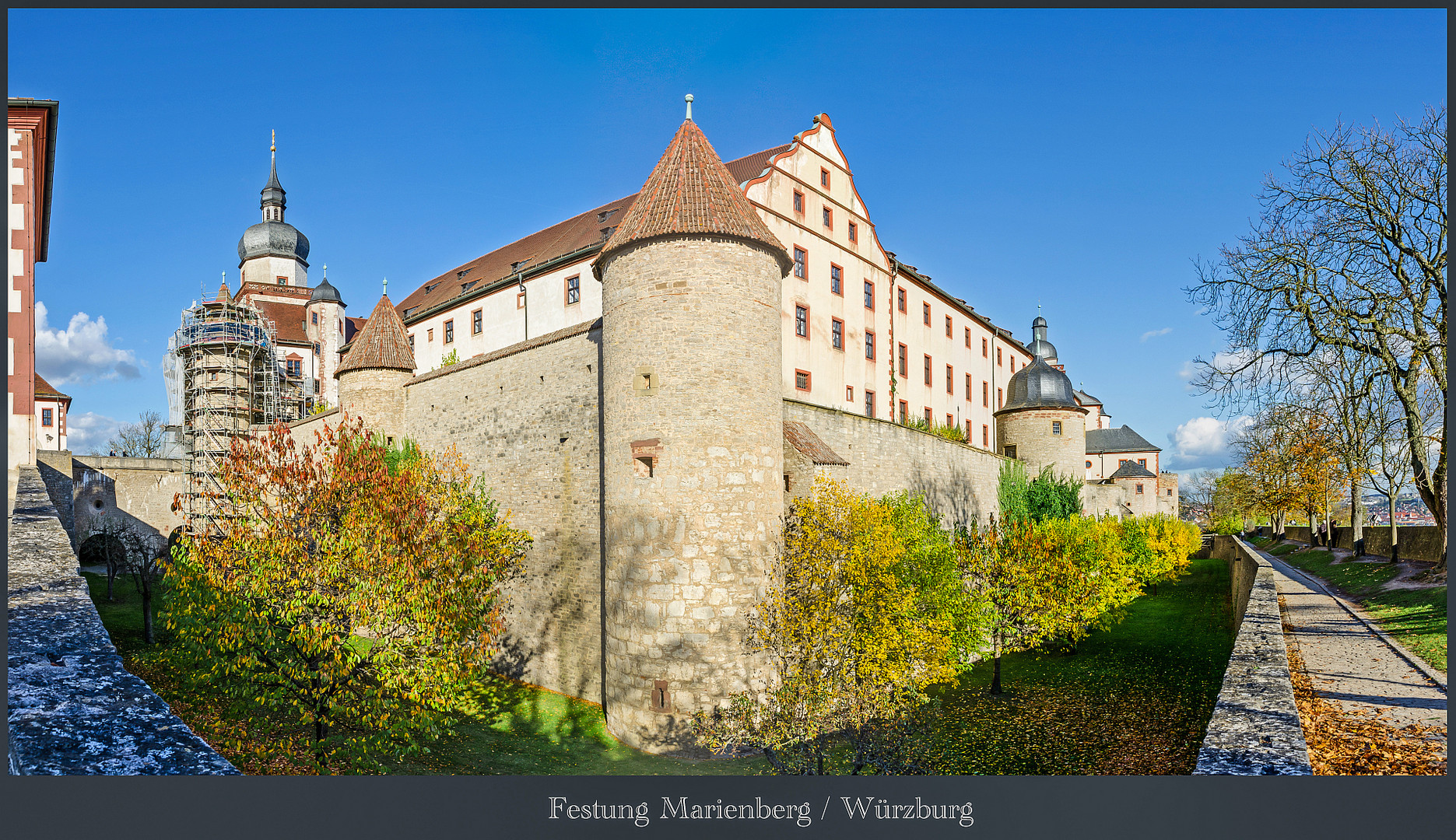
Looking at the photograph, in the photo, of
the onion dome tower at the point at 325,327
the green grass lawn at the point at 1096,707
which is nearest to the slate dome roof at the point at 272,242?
the onion dome tower at the point at 325,327

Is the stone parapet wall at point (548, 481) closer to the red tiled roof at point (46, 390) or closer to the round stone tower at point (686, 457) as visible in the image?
the round stone tower at point (686, 457)

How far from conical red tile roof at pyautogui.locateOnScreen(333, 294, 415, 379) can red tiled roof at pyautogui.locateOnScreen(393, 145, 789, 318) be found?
7448 millimetres

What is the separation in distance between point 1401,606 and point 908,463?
1092cm

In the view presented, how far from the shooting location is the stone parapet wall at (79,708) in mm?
4398

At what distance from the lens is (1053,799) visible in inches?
245

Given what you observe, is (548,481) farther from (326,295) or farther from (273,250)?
(273,250)

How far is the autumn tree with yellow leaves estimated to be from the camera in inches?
408

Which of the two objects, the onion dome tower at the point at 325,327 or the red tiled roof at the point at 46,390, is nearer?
the red tiled roof at the point at 46,390

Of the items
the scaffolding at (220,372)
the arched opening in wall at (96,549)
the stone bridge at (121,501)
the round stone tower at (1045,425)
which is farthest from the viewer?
the scaffolding at (220,372)

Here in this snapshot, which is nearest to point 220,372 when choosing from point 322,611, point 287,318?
point 287,318

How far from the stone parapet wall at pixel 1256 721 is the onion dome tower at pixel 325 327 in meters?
45.6

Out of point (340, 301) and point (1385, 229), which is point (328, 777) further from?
point (340, 301)

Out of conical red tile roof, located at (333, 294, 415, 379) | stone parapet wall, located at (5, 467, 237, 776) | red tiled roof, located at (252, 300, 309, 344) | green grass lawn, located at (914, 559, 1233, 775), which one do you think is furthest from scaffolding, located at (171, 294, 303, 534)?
green grass lawn, located at (914, 559, 1233, 775)

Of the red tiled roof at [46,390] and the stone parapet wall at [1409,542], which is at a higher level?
the red tiled roof at [46,390]
